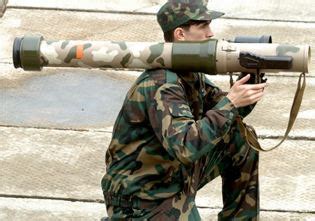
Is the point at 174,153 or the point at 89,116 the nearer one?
the point at 174,153

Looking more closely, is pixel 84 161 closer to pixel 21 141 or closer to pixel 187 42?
pixel 21 141

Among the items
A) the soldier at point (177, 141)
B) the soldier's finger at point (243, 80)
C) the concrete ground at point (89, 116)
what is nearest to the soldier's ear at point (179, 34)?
the soldier at point (177, 141)

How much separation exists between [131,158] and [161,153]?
150mm

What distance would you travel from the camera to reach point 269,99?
8125mm

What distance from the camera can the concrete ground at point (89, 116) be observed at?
6793 millimetres

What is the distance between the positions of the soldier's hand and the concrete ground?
1537 millimetres

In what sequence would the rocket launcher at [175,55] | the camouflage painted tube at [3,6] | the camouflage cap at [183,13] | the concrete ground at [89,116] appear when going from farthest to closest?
the camouflage painted tube at [3,6] < the concrete ground at [89,116] < the camouflage cap at [183,13] < the rocket launcher at [175,55]

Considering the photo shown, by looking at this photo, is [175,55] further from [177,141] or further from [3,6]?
[3,6]

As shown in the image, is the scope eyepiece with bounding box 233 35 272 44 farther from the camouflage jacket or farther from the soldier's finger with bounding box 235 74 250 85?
the soldier's finger with bounding box 235 74 250 85

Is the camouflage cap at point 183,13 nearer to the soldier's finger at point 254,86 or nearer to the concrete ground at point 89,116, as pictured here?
the soldier's finger at point 254,86

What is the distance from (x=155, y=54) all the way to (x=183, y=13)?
23 cm

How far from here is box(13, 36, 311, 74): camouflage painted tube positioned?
5266 millimetres

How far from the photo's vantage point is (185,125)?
5168 mm

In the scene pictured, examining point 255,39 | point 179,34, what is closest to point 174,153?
point 179,34
